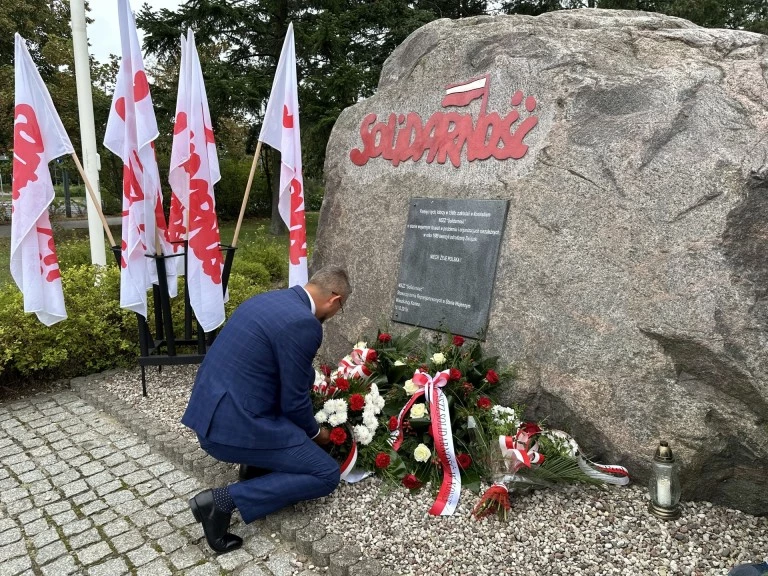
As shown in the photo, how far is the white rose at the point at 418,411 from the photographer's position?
3.36m

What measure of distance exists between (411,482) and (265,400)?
93 centimetres

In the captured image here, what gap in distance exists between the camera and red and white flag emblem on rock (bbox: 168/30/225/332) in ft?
14.7

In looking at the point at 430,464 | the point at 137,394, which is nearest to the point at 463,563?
the point at 430,464

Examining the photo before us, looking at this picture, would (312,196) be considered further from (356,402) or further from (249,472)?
(249,472)

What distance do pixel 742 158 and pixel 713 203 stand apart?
262 mm

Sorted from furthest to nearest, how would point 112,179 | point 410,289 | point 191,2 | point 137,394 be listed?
1. point 112,179
2. point 191,2
3. point 137,394
4. point 410,289

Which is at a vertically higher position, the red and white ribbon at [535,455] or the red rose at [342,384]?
the red rose at [342,384]

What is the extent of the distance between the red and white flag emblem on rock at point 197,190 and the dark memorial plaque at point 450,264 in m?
1.46

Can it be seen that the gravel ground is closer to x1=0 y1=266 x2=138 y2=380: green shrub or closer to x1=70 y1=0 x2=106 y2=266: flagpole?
x1=0 y1=266 x2=138 y2=380: green shrub

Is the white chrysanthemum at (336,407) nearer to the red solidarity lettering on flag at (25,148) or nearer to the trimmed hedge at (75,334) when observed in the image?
the trimmed hedge at (75,334)

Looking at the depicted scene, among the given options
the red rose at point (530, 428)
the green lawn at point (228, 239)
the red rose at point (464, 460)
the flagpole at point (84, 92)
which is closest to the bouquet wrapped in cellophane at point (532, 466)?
the red rose at point (530, 428)

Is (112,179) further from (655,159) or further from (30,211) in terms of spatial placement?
(655,159)

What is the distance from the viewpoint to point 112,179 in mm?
17688

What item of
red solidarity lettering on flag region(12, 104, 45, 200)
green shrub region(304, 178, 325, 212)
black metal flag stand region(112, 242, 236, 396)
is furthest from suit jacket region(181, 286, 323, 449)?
green shrub region(304, 178, 325, 212)
